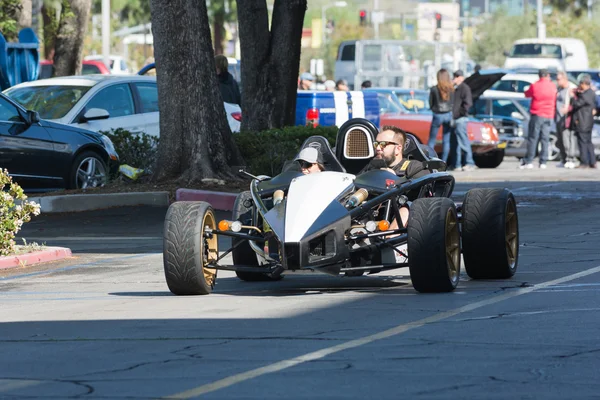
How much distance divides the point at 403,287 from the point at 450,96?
17.0 m

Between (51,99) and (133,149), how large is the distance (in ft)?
5.47

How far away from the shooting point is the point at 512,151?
106ft

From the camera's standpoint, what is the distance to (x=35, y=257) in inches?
556

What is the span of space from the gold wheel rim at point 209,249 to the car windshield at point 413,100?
2185cm

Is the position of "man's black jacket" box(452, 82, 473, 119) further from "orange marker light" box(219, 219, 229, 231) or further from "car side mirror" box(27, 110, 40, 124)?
"orange marker light" box(219, 219, 229, 231)

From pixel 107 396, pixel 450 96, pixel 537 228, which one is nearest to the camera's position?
pixel 107 396

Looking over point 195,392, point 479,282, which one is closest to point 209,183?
point 479,282

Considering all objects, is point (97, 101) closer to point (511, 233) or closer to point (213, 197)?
point (213, 197)

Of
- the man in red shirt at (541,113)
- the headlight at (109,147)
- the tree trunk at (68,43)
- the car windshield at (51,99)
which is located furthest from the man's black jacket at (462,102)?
the tree trunk at (68,43)

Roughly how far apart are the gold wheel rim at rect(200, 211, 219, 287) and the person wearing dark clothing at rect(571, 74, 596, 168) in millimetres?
18940

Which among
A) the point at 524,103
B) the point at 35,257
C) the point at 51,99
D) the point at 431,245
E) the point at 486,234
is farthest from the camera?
the point at 524,103

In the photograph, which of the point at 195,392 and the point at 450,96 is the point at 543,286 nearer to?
the point at 195,392

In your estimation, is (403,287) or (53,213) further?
(53,213)

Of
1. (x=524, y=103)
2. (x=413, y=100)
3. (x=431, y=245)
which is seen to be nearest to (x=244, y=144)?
(x=431, y=245)
